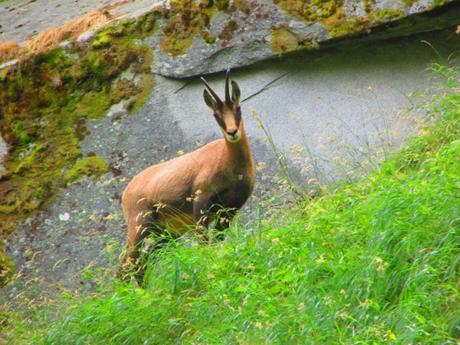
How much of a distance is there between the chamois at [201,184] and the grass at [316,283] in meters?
1.22

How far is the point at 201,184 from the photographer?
9.36 metres

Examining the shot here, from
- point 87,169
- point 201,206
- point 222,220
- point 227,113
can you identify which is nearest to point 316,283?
point 222,220

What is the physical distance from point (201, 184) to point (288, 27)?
254 cm

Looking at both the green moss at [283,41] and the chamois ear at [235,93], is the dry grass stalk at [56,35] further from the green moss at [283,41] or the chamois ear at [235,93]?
the chamois ear at [235,93]

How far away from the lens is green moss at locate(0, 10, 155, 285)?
11781mm

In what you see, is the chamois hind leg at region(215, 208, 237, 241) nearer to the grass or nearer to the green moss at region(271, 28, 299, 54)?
the grass

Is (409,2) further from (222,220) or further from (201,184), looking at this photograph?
(222,220)

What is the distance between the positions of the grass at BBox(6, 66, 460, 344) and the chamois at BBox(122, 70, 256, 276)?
1.22 m

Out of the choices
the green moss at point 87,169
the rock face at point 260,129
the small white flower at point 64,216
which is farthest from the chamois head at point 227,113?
the small white flower at point 64,216

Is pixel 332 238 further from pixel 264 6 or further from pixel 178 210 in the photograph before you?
pixel 264 6

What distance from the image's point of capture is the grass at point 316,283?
581 centimetres

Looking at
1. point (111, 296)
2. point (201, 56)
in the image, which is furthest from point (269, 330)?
point (201, 56)

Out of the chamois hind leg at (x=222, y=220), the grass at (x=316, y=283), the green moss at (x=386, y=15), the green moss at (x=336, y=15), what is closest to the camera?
the grass at (x=316, y=283)

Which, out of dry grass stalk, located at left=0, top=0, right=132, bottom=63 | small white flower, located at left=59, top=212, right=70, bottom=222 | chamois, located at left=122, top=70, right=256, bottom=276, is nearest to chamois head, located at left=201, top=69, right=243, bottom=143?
chamois, located at left=122, top=70, right=256, bottom=276
